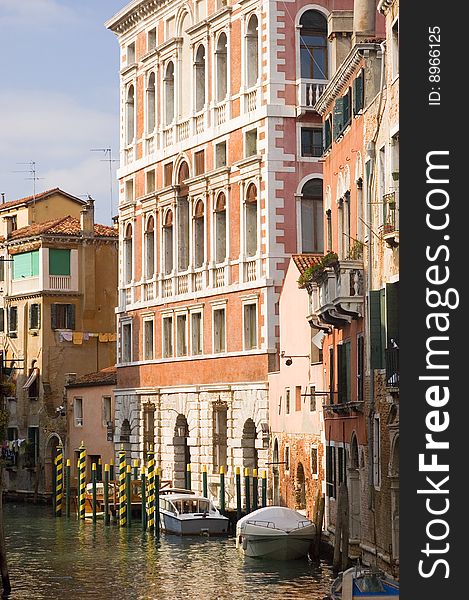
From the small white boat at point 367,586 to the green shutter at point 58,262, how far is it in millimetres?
35488

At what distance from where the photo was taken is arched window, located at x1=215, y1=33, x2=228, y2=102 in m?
41.9

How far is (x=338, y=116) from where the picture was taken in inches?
1153

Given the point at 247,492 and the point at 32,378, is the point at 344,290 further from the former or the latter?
the point at 32,378

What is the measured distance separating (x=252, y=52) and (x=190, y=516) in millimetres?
11482

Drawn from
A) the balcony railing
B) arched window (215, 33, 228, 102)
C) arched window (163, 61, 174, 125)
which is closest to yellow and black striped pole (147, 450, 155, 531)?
arched window (215, 33, 228, 102)

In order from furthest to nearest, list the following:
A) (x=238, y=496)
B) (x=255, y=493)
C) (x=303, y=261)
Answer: (x=238, y=496) < (x=255, y=493) < (x=303, y=261)

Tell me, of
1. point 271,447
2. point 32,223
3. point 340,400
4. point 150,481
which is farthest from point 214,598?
point 32,223

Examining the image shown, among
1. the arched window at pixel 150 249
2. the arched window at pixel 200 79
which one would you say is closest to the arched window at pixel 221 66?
the arched window at pixel 200 79

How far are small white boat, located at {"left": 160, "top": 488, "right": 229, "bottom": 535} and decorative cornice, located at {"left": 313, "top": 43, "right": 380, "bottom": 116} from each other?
9607mm

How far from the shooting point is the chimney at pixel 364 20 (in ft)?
95.1

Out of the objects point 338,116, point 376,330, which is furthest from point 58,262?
point 376,330

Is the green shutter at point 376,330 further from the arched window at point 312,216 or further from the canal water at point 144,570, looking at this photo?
the arched window at point 312,216

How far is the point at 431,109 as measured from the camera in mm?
11133

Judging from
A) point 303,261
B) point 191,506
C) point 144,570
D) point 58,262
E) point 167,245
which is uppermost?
point 58,262
